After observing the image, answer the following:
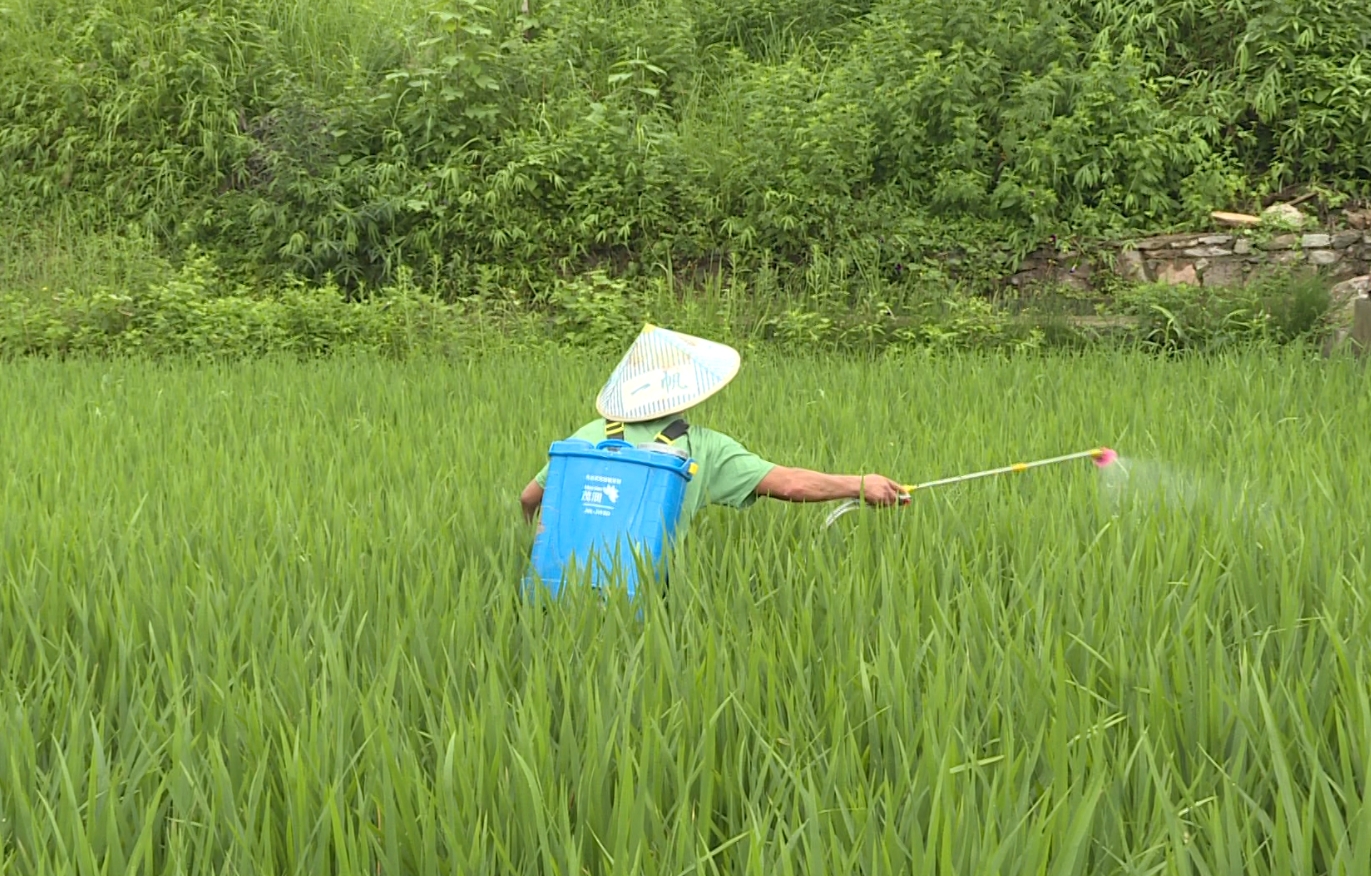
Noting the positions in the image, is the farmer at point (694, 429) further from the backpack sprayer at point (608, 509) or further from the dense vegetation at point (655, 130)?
the dense vegetation at point (655, 130)

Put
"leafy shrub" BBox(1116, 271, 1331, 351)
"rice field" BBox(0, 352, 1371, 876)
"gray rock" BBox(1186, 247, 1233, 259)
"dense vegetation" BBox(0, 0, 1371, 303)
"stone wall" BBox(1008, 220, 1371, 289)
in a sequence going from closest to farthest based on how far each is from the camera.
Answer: "rice field" BBox(0, 352, 1371, 876)
"leafy shrub" BBox(1116, 271, 1331, 351)
"stone wall" BBox(1008, 220, 1371, 289)
"gray rock" BBox(1186, 247, 1233, 259)
"dense vegetation" BBox(0, 0, 1371, 303)

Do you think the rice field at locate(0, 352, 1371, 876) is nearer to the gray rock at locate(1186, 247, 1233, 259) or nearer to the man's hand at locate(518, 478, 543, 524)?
the man's hand at locate(518, 478, 543, 524)

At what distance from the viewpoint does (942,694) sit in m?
1.27

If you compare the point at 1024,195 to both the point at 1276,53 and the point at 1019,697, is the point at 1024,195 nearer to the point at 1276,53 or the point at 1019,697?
the point at 1276,53

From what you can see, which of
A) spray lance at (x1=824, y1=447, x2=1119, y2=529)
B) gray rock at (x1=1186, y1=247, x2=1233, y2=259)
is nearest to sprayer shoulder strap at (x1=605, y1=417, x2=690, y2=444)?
spray lance at (x1=824, y1=447, x2=1119, y2=529)

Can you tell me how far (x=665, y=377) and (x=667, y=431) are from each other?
0.29ft

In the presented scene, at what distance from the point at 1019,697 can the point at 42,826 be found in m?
1.01

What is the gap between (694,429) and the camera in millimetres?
1930

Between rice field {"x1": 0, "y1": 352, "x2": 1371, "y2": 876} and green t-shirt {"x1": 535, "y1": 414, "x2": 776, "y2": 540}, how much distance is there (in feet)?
0.30

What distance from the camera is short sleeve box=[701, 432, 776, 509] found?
1.94 meters

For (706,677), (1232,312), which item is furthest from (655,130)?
(706,677)

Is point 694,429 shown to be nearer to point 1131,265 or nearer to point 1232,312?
point 1232,312

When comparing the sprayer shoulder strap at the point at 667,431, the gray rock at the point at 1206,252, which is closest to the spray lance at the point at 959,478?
the sprayer shoulder strap at the point at 667,431

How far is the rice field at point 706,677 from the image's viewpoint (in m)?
1.05
